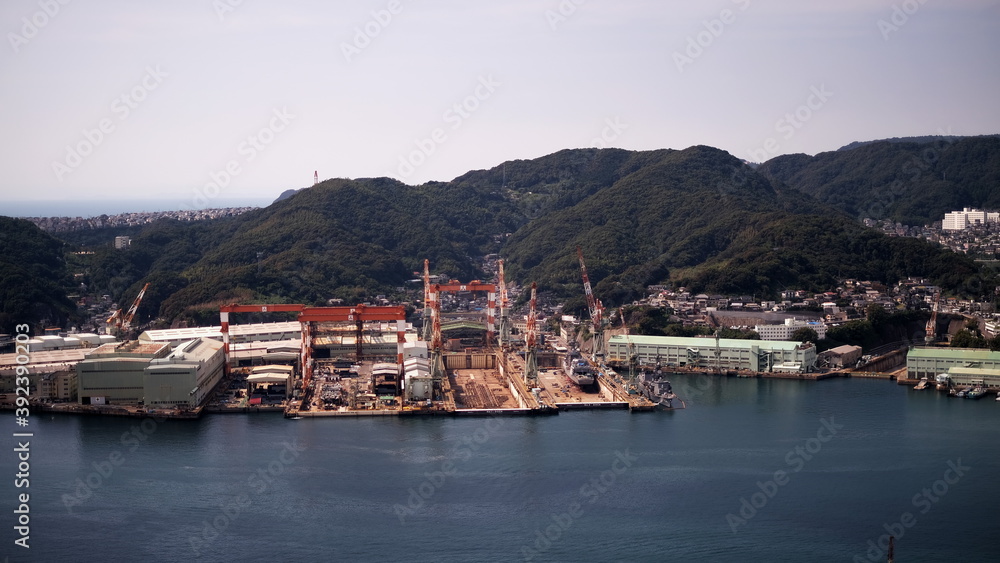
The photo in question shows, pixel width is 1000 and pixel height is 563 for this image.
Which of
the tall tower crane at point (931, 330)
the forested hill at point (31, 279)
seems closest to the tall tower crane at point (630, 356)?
the tall tower crane at point (931, 330)

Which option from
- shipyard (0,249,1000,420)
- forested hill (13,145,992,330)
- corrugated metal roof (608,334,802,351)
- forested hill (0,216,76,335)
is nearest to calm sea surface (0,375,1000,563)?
shipyard (0,249,1000,420)

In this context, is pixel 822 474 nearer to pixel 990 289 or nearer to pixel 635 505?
pixel 635 505

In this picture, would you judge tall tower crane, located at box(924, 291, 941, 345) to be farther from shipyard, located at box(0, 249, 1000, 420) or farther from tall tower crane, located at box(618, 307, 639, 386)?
tall tower crane, located at box(618, 307, 639, 386)

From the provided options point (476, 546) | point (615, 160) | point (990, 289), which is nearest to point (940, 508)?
point (476, 546)

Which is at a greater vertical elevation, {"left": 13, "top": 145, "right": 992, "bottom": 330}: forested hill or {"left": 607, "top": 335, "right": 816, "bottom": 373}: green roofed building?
{"left": 13, "top": 145, "right": 992, "bottom": 330}: forested hill

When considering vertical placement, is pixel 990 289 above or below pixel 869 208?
below

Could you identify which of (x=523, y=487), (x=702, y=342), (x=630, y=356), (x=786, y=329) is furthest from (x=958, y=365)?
(x=523, y=487)

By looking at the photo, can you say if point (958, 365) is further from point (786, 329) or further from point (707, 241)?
point (707, 241)
